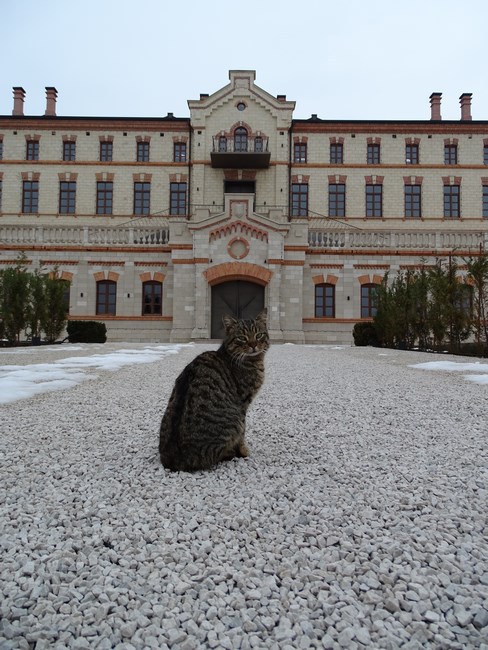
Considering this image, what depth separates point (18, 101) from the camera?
1378 inches

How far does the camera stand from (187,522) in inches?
94.0

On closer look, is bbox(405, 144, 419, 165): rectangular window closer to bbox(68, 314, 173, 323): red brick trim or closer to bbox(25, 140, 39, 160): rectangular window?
bbox(68, 314, 173, 323): red brick trim

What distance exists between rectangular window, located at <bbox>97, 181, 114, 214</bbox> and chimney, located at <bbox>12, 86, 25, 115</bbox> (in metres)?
8.86

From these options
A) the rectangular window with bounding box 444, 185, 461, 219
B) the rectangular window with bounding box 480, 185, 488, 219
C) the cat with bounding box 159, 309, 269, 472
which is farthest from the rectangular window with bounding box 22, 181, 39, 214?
the cat with bounding box 159, 309, 269, 472

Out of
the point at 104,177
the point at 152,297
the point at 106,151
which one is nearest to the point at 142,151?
the point at 106,151

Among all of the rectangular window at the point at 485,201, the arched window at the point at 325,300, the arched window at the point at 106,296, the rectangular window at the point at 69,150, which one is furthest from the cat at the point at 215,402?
the rectangular window at the point at 485,201

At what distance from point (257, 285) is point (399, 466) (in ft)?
71.7

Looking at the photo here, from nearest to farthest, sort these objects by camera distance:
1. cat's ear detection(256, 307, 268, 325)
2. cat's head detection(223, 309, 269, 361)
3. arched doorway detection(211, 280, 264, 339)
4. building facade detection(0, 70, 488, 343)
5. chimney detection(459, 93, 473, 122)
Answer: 1. cat's head detection(223, 309, 269, 361)
2. cat's ear detection(256, 307, 268, 325)
3. arched doorway detection(211, 280, 264, 339)
4. building facade detection(0, 70, 488, 343)
5. chimney detection(459, 93, 473, 122)

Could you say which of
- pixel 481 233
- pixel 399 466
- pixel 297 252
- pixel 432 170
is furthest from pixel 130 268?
pixel 399 466

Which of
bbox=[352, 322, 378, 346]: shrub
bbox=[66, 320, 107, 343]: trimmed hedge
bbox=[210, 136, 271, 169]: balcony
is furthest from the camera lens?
bbox=[210, 136, 271, 169]: balcony

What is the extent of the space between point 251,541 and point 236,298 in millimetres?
22732

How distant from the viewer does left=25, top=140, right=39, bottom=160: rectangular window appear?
108 feet

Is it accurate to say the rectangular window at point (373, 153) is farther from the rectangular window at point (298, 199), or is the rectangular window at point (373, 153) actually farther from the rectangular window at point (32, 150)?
the rectangular window at point (32, 150)

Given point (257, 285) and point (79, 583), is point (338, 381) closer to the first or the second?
point (79, 583)
